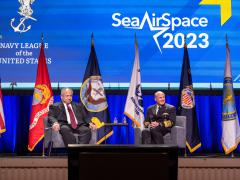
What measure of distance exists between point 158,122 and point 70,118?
3.64 feet

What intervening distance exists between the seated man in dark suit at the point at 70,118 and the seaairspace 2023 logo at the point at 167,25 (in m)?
1.52

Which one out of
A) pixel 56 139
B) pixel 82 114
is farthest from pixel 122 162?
pixel 82 114

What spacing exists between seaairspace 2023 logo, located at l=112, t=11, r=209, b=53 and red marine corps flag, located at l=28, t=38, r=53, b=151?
1274 millimetres

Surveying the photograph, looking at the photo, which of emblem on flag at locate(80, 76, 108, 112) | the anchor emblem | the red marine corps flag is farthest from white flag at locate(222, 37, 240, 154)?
the anchor emblem

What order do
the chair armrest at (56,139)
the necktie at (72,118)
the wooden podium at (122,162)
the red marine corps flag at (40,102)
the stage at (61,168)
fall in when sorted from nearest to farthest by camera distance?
the wooden podium at (122,162), the stage at (61,168), the chair armrest at (56,139), the necktie at (72,118), the red marine corps flag at (40,102)

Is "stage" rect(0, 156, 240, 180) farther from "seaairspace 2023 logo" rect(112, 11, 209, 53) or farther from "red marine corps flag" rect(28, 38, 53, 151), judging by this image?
"seaairspace 2023 logo" rect(112, 11, 209, 53)

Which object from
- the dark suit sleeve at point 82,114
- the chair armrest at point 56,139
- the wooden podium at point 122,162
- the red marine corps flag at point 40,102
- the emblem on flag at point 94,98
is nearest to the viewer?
the wooden podium at point 122,162

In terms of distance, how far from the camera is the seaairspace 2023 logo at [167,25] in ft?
20.0

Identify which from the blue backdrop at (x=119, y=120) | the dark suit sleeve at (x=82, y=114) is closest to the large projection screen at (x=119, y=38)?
the blue backdrop at (x=119, y=120)

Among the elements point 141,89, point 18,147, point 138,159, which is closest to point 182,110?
point 141,89

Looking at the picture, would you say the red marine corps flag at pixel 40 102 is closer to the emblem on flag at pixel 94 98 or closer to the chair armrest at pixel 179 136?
the emblem on flag at pixel 94 98

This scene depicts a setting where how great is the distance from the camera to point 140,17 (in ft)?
20.2

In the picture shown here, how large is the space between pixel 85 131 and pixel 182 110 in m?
1.40

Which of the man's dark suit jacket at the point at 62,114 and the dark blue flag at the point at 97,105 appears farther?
the dark blue flag at the point at 97,105
